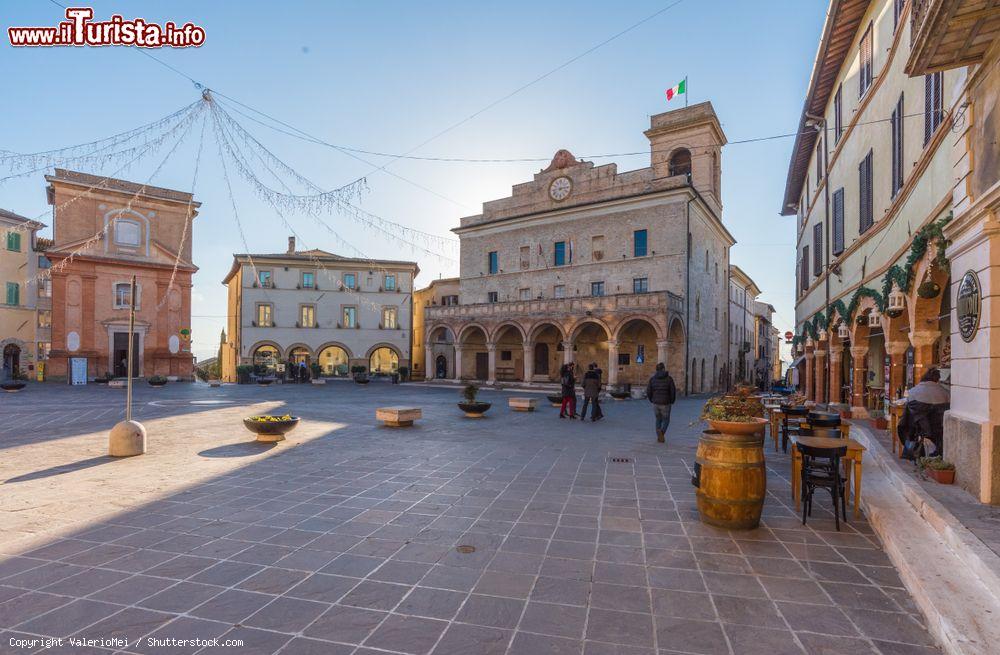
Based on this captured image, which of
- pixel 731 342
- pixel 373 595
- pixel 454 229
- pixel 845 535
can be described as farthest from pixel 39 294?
pixel 731 342

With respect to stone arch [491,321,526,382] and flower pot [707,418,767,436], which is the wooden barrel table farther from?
stone arch [491,321,526,382]

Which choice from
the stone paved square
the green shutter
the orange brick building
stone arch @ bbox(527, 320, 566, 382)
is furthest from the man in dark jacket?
the green shutter

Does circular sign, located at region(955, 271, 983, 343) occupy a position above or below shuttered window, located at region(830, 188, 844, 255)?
below

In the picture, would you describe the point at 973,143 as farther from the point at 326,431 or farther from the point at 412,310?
the point at 412,310

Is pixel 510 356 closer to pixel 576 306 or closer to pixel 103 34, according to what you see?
pixel 576 306

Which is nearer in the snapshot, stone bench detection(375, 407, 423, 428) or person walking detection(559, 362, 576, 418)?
stone bench detection(375, 407, 423, 428)

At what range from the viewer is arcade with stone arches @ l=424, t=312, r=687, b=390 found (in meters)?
27.1

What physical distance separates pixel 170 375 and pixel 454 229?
861 inches

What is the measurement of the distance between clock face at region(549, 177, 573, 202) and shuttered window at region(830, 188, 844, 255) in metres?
20.1

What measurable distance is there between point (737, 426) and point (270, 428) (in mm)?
8303

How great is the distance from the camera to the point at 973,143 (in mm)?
5652

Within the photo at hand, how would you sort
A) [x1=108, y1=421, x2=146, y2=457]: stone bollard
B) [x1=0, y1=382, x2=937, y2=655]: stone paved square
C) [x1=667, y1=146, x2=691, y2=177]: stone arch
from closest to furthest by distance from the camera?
1. [x1=0, y1=382, x2=937, y2=655]: stone paved square
2. [x1=108, y1=421, x2=146, y2=457]: stone bollard
3. [x1=667, y1=146, x2=691, y2=177]: stone arch

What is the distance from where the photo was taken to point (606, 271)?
3112 cm

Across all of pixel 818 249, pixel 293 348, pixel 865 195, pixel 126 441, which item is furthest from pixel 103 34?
pixel 293 348
